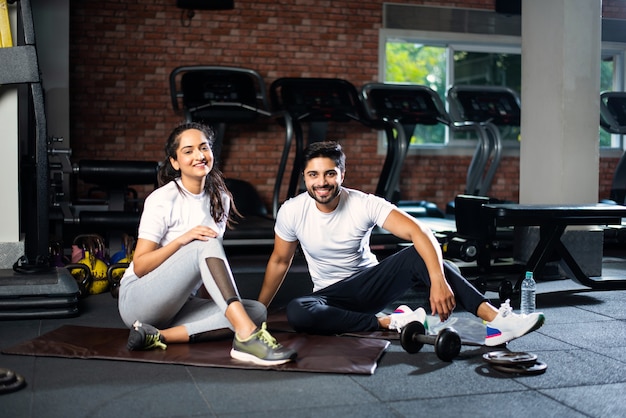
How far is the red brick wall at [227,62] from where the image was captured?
301 inches

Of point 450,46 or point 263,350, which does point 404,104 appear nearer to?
point 450,46

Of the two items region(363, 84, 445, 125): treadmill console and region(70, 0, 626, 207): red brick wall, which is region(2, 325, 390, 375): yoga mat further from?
region(70, 0, 626, 207): red brick wall

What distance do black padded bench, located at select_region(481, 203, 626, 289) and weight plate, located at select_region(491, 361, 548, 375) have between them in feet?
5.40

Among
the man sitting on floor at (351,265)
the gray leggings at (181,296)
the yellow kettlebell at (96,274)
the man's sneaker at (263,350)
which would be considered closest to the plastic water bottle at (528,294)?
the man sitting on floor at (351,265)

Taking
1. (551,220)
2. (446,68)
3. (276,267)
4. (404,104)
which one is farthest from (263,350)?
(446,68)

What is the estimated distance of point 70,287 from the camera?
413cm

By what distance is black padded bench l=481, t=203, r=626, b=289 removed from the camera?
14.7 ft

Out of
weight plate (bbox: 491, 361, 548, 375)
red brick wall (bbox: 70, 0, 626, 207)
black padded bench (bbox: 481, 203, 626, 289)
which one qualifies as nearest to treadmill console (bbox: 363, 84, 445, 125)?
red brick wall (bbox: 70, 0, 626, 207)

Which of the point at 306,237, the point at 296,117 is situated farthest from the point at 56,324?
the point at 296,117

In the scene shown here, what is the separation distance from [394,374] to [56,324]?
77.2 inches

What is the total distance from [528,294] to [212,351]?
2080mm

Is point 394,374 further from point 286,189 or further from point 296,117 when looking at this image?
point 286,189

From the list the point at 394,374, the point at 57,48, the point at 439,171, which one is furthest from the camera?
the point at 439,171

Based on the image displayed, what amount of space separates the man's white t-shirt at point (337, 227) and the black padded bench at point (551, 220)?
4.46 feet
